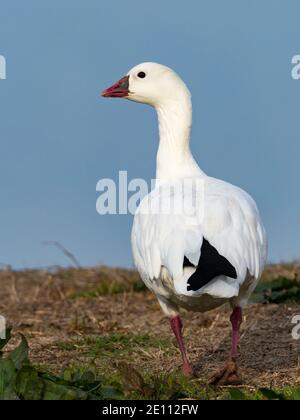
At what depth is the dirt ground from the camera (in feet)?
22.6

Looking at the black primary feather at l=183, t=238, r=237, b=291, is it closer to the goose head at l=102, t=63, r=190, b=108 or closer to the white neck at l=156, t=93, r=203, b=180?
the white neck at l=156, t=93, r=203, b=180

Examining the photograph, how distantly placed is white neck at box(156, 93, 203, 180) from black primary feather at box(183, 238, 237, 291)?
5.20ft

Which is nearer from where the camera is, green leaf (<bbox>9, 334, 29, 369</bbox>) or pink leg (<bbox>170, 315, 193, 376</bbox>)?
green leaf (<bbox>9, 334, 29, 369</bbox>)

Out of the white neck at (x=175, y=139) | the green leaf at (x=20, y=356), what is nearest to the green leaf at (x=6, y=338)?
the green leaf at (x=20, y=356)

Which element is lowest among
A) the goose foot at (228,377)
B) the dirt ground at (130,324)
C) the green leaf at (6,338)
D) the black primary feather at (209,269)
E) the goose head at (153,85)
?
the dirt ground at (130,324)

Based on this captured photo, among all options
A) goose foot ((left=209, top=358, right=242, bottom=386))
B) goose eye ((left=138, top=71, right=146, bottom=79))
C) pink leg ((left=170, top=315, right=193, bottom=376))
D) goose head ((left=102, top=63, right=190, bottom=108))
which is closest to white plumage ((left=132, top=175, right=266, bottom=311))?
pink leg ((left=170, top=315, right=193, bottom=376))

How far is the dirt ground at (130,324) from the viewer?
22.6 ft

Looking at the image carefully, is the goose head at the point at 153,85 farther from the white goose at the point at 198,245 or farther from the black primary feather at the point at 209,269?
the black primary feather at the point at 209,269

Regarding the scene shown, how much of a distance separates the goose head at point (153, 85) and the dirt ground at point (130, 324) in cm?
179

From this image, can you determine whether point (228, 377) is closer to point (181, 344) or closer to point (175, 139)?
point (181, 344)
